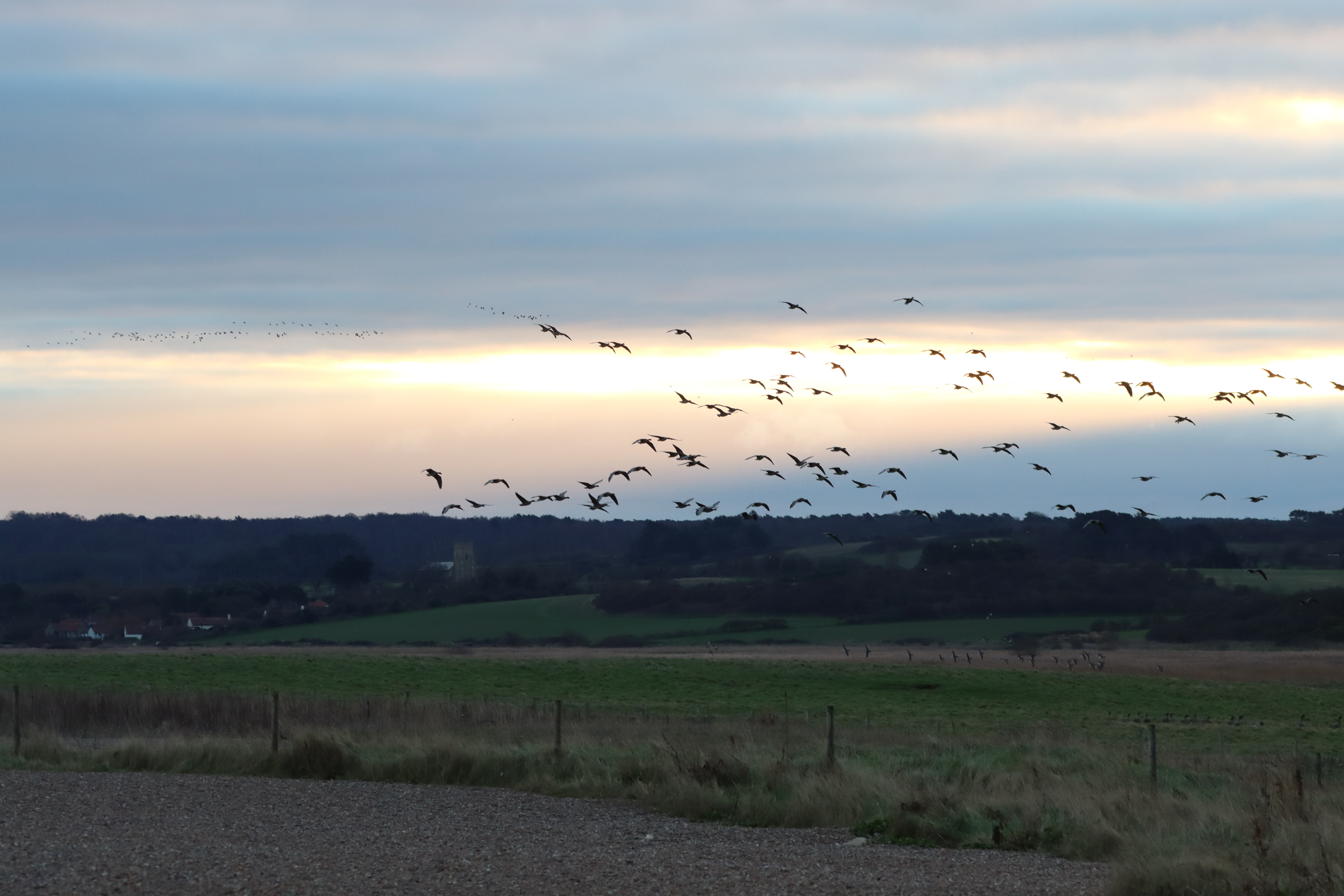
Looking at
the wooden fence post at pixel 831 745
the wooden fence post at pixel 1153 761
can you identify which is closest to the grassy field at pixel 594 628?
the wooden fence post at pixel 831 745

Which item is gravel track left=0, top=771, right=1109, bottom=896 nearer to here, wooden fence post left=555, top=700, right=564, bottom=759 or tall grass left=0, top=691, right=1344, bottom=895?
tall grass left=0, top=691, right=1344, bottom=895

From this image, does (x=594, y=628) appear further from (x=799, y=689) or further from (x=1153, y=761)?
(x=1153, y=761)

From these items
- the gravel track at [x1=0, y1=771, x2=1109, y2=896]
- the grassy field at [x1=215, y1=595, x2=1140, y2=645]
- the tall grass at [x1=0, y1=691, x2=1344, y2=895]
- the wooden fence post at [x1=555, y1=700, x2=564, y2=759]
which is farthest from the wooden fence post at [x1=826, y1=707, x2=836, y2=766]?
the grassy field at [x1=215, y1=595, x2=1140, y2=645]

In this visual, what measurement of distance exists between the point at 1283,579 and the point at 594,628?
65086 millimetres

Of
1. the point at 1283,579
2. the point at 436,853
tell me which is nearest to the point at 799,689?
the point at 436,853

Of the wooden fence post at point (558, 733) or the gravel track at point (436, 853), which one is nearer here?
the gravel track at point (436, 853)

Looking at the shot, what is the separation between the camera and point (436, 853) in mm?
19953

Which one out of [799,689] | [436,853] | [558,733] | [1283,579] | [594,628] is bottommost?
[594,628]

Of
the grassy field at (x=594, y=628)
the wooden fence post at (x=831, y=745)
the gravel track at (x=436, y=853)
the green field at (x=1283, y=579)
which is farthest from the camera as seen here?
the green field at (x=1283, y=579)

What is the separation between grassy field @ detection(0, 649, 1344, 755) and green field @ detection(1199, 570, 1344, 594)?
59740mm

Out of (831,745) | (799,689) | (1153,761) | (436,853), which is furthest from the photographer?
(799,689)

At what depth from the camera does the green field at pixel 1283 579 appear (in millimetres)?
126000

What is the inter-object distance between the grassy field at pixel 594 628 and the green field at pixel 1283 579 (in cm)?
1928

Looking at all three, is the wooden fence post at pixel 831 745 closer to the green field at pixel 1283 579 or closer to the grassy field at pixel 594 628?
the grassy field at pixel 594 628
